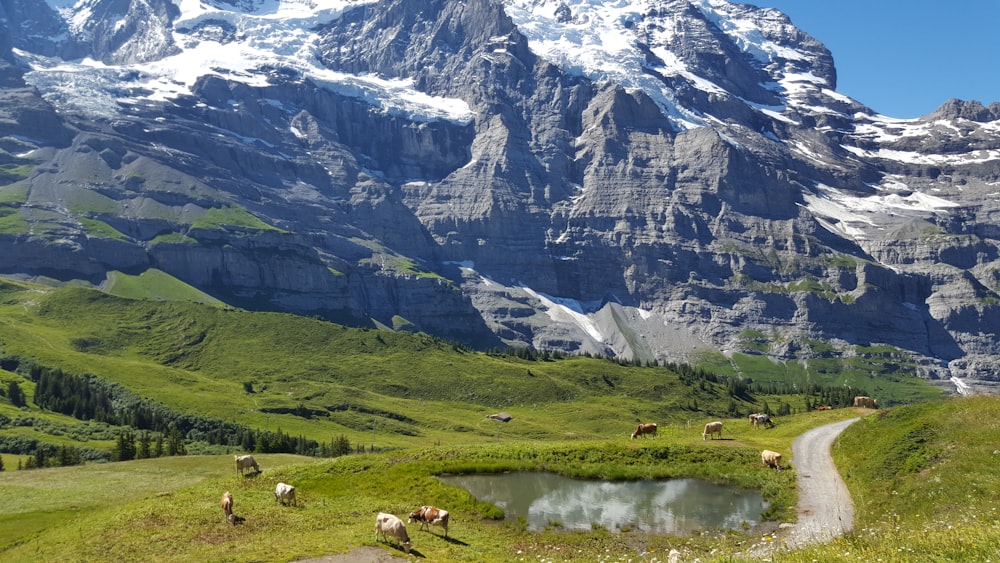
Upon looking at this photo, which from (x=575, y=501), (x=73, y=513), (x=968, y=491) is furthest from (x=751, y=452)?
(x=73, y=513)

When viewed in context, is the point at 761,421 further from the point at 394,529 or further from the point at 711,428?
the point at 394,529

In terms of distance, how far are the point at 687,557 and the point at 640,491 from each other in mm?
31129

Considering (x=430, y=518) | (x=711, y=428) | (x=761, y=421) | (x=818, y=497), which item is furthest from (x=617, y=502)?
(x=761, y=421)

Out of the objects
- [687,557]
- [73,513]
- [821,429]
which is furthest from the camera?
[821,429]

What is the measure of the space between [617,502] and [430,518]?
1653cm

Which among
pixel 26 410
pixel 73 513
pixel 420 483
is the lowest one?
pixel 26 410

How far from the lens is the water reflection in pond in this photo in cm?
4956

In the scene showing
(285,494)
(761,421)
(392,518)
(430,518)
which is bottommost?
(761,421)

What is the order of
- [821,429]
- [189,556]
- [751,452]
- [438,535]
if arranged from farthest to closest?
[821,429]
[751,452]
[438,535]
[189,556]

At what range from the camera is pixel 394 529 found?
4050 centimetres

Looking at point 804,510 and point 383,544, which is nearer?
point 383,544

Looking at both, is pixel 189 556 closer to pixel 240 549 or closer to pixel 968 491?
pixel 240 549

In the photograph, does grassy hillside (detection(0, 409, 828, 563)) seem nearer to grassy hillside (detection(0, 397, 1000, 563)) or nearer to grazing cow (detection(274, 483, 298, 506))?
grassy hillside (detection(0, 397, 1000, 563))

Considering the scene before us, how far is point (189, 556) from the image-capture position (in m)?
39.6
